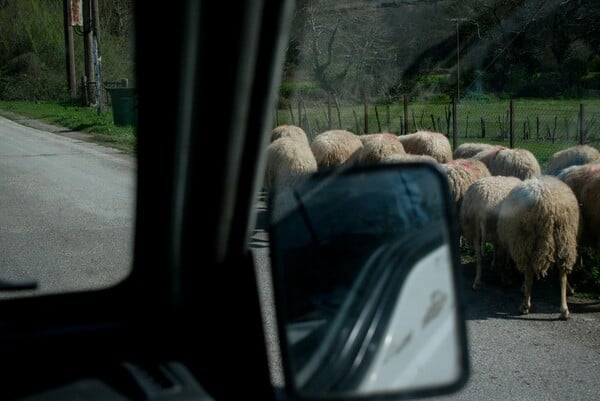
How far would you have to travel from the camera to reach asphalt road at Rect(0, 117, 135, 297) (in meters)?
3.18

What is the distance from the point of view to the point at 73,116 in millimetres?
5281

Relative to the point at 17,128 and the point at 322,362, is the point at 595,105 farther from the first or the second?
the point at 322,362

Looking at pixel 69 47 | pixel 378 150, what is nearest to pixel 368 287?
pixel 69 47

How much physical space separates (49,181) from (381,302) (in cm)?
269

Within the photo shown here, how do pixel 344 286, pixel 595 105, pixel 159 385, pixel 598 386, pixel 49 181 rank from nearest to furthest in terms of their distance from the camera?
pixel 159 385, pixel 344 286, pixel 49 181, pixel 598 386, pixel 595 105

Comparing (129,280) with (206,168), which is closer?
(206,168)

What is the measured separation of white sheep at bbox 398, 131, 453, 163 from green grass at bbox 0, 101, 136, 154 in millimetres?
6557

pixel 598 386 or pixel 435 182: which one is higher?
pixel 435 182

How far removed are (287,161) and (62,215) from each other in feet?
18.5

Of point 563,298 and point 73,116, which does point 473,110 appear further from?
point 73,116

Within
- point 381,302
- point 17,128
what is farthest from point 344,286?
point 17,128

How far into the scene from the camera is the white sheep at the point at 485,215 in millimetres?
8117

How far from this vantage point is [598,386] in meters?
5.29

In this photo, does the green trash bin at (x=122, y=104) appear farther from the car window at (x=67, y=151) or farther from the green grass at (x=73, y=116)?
the green grass at (x=73, y=116)
